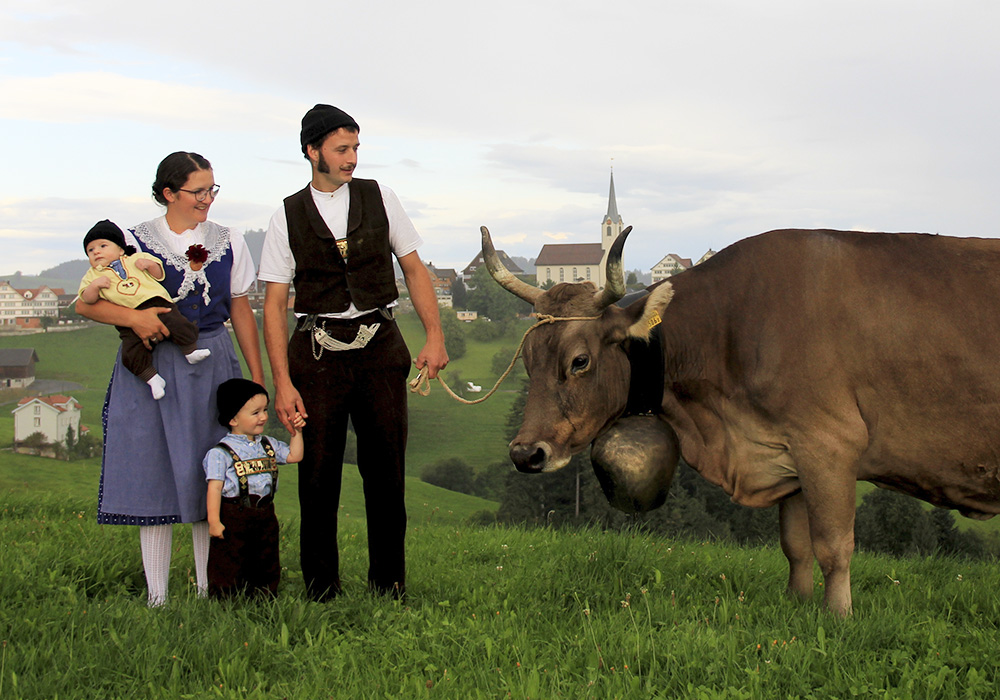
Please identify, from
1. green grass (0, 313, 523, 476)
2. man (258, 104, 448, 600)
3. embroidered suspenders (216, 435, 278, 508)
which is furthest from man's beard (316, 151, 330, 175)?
green grass (0, 313, 523, 476)

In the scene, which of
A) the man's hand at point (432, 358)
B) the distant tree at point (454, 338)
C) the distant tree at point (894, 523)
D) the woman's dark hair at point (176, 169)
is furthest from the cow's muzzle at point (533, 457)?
the distant tree at point (454, 338)

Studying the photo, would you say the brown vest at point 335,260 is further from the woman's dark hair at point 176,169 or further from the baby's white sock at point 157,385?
the baby's white sock at point 157,385

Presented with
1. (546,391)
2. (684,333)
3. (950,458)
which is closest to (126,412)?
(546,391)

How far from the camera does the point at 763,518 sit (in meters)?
39.9

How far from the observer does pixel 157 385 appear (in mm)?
5012

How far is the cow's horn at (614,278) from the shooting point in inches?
187

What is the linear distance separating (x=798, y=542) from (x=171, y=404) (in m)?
4.02

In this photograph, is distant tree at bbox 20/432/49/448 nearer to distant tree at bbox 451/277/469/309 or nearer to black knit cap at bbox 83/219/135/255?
distant tree at bbox 451/277/469/309

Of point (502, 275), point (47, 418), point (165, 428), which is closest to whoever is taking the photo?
point (165, 428)

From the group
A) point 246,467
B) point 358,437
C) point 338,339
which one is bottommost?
point 246,467

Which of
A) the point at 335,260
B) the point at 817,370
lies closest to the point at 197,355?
the point at 335,260

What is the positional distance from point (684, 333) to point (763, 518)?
37241 mm

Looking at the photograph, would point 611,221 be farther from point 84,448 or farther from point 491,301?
point 84,448

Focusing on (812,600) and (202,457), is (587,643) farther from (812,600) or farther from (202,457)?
(202,457)
